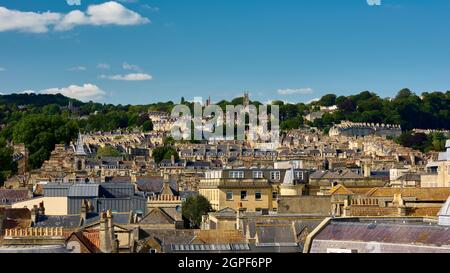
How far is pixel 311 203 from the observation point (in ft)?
140

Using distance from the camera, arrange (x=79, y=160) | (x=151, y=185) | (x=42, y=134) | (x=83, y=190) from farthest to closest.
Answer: (x=42, y=134), (x=79, y=160), (x=151, y=185), (x=83, y=190)

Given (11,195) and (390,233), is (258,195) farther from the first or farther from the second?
(390,233)

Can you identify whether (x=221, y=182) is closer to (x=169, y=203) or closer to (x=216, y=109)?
(x=169, y=203)

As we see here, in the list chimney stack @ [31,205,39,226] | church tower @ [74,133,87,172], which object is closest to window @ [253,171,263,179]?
chimney stack @ [31,205,39,226]

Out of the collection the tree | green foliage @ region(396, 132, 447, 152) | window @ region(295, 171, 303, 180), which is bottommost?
the tree

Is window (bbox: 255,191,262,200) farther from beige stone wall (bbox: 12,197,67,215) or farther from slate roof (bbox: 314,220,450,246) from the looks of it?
slate roof (bbox: 314,220,450,246)

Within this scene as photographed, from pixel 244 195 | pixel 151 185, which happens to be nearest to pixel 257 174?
pixel 244 195

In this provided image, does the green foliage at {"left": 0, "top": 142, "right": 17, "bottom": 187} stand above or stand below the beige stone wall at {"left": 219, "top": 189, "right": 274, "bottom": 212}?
above

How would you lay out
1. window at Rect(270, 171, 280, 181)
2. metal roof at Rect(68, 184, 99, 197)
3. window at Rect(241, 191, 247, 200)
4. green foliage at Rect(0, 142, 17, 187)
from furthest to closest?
green foliage at Rect(0, 142, 17, 187) → window at Rect(270, 171, 280, 181) → window at Rect(241, 191, 247, 200) → metal roof at Rect(68, 184, 99, 197)

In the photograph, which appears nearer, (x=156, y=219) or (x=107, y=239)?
(x=107, y=239)

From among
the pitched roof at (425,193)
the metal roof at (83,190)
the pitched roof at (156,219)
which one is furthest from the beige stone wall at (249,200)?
the pitched roof at (156,219)

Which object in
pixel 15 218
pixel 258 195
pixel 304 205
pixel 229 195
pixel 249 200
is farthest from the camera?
pixel 229 195
